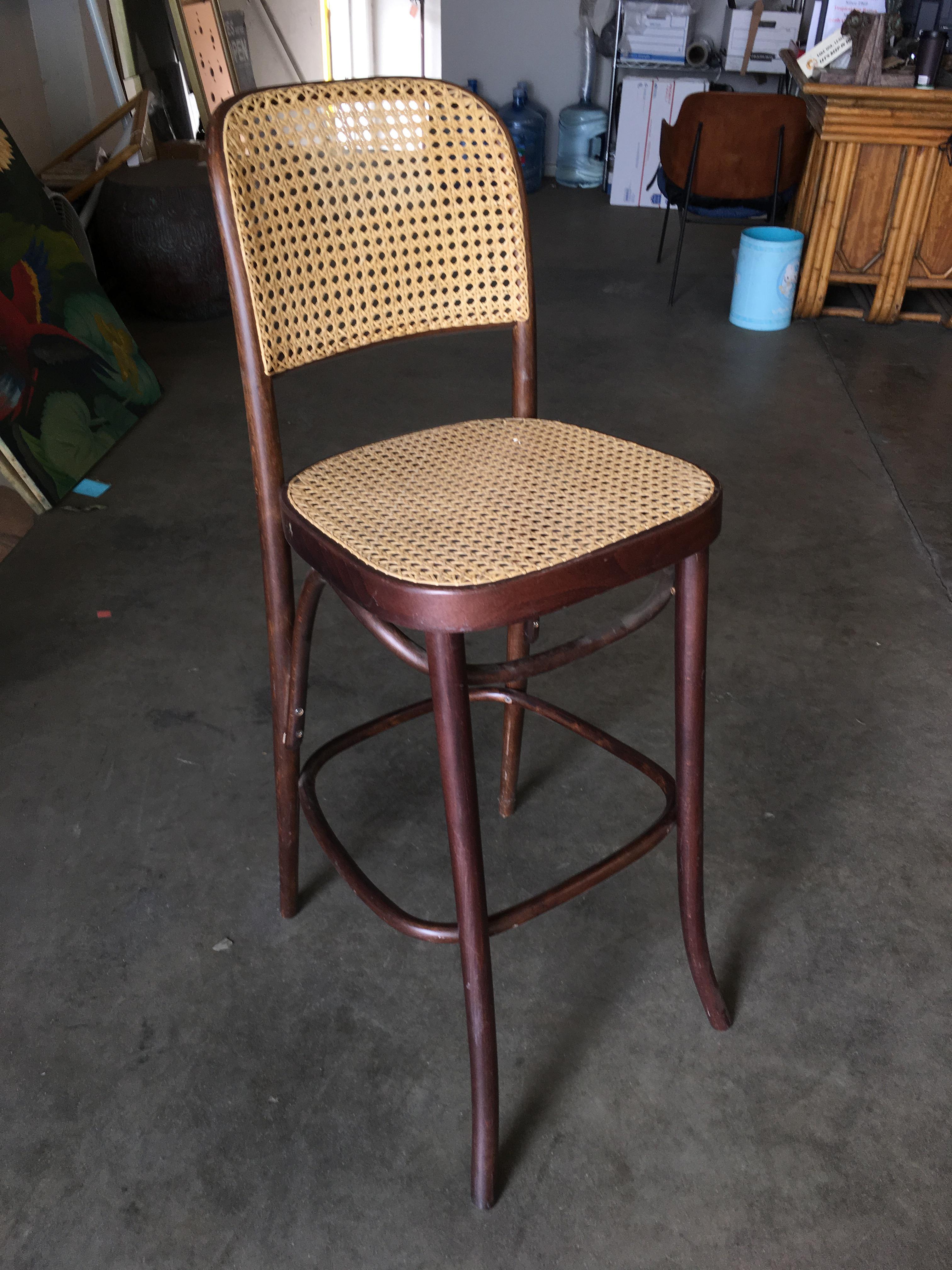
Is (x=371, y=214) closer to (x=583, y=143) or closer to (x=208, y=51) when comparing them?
(x=208, y=51)

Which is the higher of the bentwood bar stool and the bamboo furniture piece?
the bentwood bar stool

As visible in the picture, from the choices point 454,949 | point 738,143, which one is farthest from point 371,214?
point 738,143

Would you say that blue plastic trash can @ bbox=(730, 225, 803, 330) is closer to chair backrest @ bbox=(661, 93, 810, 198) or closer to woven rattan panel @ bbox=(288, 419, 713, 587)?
chair backrest @ bbox=(661, 93, 810, 198)

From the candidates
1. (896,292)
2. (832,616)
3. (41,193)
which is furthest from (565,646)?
(896,292)

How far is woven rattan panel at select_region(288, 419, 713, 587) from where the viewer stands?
0.90 meters

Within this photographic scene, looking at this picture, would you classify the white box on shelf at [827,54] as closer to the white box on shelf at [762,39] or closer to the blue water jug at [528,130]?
the white box on shelf at [762,39]

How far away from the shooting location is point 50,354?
2.66 meters

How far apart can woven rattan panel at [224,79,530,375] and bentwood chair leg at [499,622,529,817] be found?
1.38 feet

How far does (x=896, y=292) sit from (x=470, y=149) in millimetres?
3358

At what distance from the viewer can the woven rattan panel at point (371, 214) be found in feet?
3.27

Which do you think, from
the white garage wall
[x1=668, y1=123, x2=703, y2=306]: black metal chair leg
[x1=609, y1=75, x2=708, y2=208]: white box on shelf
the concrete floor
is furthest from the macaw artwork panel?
the white garage wall

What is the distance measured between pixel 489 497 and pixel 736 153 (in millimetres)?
3424

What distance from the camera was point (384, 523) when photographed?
3.17 ft

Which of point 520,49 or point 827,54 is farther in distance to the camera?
point 520,49
